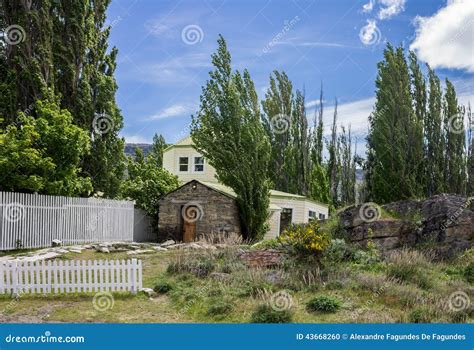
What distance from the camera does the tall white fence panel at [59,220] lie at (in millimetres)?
17953

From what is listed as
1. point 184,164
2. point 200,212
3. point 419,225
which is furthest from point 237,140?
point 419,225

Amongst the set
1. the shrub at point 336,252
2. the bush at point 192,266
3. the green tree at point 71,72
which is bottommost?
the bush at point 192,266

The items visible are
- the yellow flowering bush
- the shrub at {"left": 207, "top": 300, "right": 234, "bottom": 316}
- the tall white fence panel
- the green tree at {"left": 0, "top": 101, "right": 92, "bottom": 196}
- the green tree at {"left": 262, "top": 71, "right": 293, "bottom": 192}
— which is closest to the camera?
the shrub at {"left": 207, "top": 300, "right": 234, "bottom": 316}

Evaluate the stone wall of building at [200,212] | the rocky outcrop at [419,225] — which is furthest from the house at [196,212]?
the rocky outcrop at [419,225]

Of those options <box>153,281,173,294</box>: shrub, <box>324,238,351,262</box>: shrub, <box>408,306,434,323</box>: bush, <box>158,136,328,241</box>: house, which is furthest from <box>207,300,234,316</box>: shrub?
<box>158,136,328,241</box>: house

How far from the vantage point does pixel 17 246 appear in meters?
18.1

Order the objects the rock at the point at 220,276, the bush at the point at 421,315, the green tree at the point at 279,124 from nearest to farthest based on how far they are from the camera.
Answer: the bush at the point at 421,315 → the rock at the point at 220,276 → the green tree at the point at 279,124

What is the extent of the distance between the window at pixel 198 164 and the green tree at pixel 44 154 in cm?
1159

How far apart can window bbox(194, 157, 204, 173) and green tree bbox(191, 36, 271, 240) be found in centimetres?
503

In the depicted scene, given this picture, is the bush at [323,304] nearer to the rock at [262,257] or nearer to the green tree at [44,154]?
the rock at [262,257]

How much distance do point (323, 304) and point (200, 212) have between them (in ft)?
51.9

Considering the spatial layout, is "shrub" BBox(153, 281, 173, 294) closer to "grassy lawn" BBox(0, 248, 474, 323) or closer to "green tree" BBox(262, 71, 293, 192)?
"grassy lawn" BBox(0, 248, 474, 323)

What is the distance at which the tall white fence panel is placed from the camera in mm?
17953

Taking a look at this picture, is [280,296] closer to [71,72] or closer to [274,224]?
[274,224]
